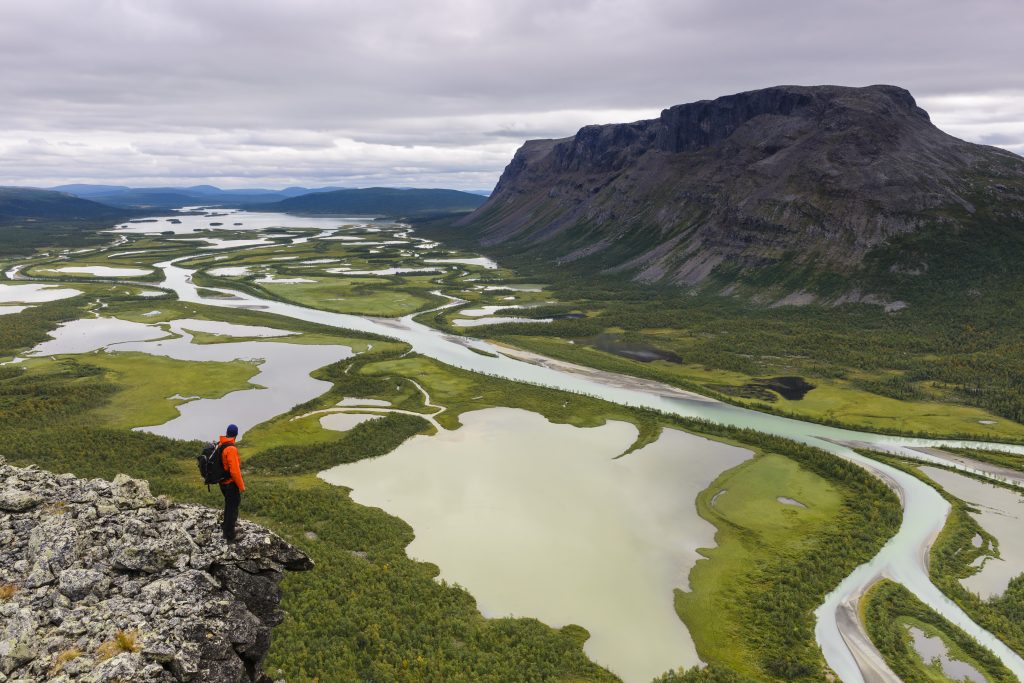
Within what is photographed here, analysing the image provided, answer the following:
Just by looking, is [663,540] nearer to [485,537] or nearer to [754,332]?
[485,537]

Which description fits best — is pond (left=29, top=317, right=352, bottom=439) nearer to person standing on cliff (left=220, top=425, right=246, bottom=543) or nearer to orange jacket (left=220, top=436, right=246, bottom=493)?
person standing on cliff (left=220, top=425, right=246, bottom=543)

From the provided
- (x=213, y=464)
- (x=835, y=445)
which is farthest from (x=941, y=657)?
(x=213, y=464)

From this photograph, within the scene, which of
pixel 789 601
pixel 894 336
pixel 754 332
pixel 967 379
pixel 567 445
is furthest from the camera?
pixel 754 332

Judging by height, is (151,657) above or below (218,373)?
above

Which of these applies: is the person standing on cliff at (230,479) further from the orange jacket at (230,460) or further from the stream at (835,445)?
the stream at (835,445)

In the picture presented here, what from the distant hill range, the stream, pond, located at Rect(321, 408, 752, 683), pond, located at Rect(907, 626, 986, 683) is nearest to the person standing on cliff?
pond, located at Rect(321, 408, 752, 683)

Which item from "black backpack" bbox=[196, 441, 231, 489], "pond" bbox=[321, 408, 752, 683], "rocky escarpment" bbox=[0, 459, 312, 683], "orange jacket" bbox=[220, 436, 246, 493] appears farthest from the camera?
"pond" bbox=[321, 408, 752, 683]

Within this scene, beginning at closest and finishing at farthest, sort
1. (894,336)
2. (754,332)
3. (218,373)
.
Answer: (218,373) < (894,336) < (754,332)

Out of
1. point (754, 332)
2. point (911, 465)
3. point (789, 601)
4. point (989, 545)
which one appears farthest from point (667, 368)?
point (789, 601)
